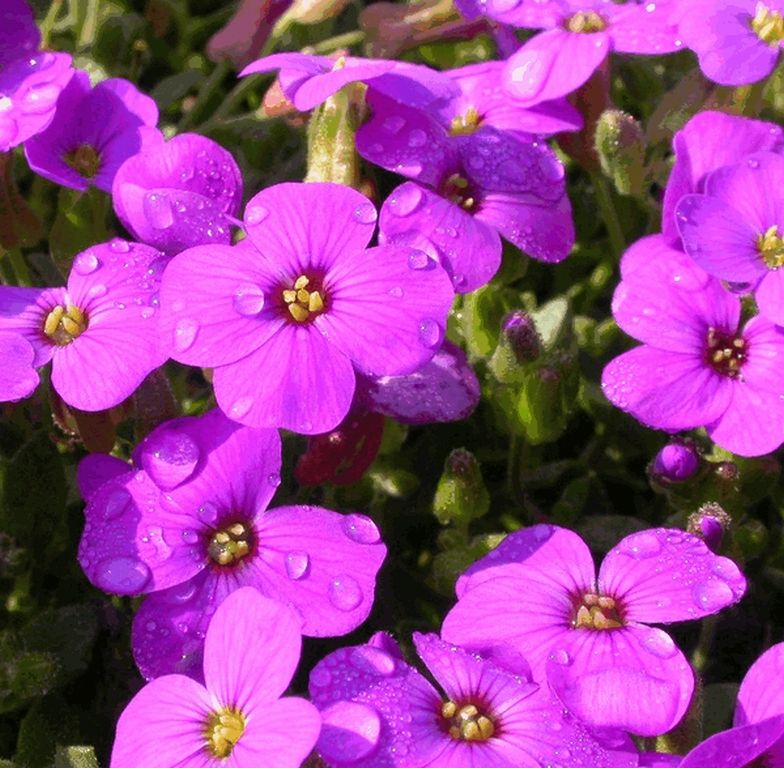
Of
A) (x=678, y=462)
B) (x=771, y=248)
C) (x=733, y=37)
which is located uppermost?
(x=733, y=37)

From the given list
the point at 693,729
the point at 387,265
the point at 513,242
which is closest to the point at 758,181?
the point at 513,242

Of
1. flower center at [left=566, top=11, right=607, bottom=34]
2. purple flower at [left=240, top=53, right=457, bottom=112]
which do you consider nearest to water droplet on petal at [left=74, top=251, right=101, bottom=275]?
purple flower at [left=240, top=53, right=457, bottom=112]

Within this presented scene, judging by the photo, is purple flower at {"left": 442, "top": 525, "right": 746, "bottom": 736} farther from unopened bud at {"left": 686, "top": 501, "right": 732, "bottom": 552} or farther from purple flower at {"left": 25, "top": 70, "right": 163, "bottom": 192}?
purple flower at {"left": 25, "top": 70, "right": 163, "bottom": 192}

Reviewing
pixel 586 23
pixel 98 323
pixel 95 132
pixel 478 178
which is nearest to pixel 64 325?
pixel 98 323

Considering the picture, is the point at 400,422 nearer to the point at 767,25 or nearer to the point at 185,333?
the point at 185,333

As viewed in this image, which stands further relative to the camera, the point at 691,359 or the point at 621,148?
the point at 621,148

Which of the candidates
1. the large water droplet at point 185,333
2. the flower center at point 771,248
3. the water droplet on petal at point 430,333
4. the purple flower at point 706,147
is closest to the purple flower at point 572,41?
the purple flower at point 706,147

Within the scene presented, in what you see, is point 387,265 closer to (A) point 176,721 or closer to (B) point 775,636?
(A) point 176,721
